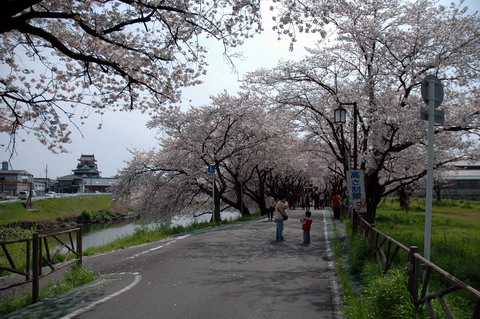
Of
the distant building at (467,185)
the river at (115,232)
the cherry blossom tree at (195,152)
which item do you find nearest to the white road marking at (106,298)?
the river at (115,232)

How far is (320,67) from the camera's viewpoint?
17.7 m

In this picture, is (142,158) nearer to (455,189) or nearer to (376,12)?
(376,12)

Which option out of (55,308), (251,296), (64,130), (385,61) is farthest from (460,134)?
(55,308)

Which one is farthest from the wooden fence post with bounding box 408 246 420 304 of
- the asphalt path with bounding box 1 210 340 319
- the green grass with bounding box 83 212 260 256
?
the green grass with bounding box 83 212 260 256

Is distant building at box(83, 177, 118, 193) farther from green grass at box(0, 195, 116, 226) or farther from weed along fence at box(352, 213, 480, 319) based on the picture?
weed along fence at box(352, 213, 480, 319)

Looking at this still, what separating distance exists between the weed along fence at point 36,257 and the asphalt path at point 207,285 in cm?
54

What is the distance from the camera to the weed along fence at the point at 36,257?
21.7 ft

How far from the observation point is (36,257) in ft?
22.7

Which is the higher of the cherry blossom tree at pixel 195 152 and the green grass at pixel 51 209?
the cherry blossom tree at pixel 195 152

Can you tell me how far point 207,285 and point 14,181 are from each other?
3004 inches

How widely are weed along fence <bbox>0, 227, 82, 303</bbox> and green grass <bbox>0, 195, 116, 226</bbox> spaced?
75.1 feet

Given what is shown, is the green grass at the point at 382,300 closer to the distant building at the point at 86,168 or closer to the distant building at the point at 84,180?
the distant building at the point at 84,180

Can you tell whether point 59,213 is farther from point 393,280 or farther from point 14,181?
point 393,280

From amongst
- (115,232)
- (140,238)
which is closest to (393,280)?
(140,238)
